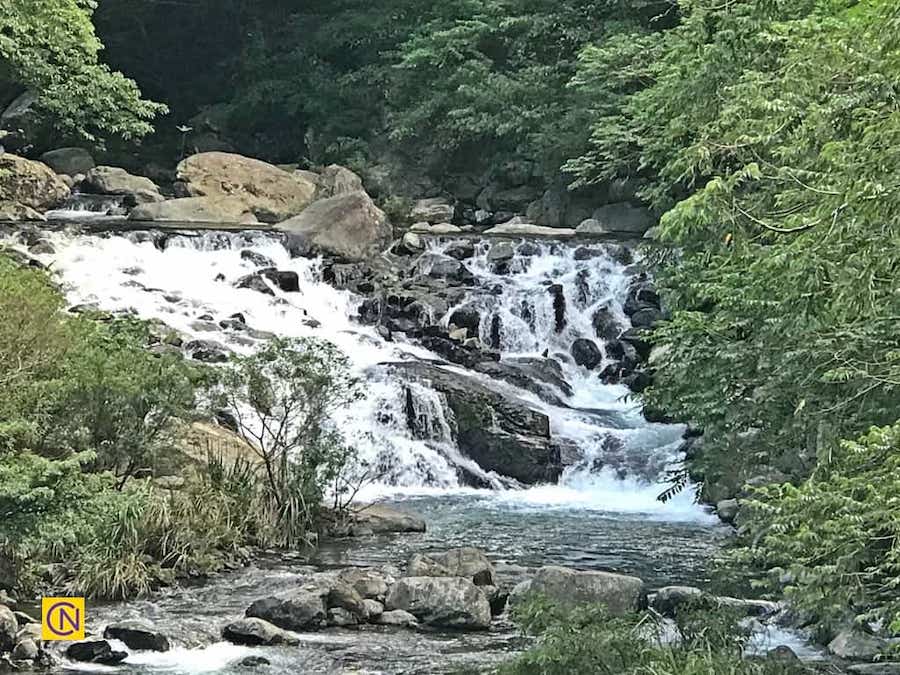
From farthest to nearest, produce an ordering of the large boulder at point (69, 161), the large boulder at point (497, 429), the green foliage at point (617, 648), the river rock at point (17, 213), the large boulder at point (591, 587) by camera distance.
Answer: the large boulder at point (69, 161)
the river rock at point (17, 213)
the large boulder at point (497, 429)
the large boulder at point (591, 587)
the green foliage at point (617, 648)

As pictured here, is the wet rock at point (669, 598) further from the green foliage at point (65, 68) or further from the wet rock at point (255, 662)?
the green foliage at point (65, 68)

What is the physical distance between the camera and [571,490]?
50.3 ft

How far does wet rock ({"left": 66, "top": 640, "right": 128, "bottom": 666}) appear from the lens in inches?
294

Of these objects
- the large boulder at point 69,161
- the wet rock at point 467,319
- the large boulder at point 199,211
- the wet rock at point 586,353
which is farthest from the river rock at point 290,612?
the large boulder at point 69,161

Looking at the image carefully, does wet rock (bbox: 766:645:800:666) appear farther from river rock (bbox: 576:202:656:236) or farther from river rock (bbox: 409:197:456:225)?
river rock (bbox: 409:197:456:225)

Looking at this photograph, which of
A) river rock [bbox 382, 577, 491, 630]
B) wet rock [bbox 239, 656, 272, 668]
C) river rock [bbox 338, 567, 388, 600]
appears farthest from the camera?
river rock [bbox 338, 567, 388, 600]

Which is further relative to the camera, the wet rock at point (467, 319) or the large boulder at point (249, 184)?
the large boulder at point (249, 184)

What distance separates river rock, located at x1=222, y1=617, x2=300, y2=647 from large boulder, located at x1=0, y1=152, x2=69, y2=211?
17.5m

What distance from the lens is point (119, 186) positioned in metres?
25.6

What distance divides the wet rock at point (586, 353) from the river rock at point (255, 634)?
11688mm

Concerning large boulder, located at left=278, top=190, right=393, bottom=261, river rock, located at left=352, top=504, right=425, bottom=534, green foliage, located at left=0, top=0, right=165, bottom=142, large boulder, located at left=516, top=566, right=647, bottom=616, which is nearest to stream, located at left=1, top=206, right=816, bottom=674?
river rock, located at left=352, top=504, right=425, bottom=534

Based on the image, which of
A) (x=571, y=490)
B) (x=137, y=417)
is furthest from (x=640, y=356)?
(x=137, y=417)

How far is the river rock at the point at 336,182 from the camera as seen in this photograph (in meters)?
26.2

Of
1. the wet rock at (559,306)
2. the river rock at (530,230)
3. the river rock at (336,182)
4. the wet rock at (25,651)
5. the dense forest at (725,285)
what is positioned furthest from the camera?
the river rock at (336,182)
